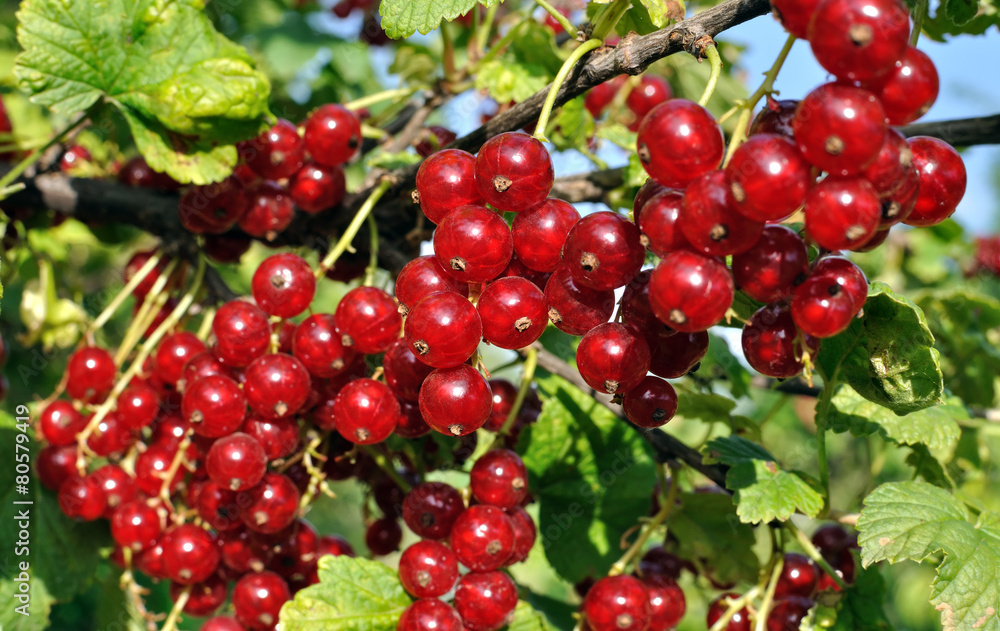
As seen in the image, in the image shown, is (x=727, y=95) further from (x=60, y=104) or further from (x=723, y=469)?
(x=60, y=104)

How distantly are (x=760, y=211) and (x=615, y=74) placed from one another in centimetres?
28

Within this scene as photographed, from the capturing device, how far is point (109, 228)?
5.69ft

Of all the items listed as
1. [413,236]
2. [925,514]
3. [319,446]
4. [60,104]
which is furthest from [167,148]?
[925,514]

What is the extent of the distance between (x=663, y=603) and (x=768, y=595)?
15 centimetres

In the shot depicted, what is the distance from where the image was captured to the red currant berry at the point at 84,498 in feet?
3.98

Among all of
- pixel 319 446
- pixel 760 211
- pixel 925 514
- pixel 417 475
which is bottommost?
pixel 417 475

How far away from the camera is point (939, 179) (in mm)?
703

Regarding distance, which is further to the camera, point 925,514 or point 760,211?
point 925,514

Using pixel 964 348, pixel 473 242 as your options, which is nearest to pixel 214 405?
pixel 473 242

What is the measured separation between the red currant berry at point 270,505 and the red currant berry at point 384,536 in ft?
0.87

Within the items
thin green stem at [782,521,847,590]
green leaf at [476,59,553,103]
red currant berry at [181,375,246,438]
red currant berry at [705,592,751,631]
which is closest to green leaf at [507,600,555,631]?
red currant berry at [705,592,751,631]

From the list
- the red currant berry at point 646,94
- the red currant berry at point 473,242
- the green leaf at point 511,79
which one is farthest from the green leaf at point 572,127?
the red currant berry at point 473,242

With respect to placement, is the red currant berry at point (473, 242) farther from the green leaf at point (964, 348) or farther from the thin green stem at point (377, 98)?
the green leaf at point (964, 348)

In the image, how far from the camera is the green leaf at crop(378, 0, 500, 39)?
928mm
